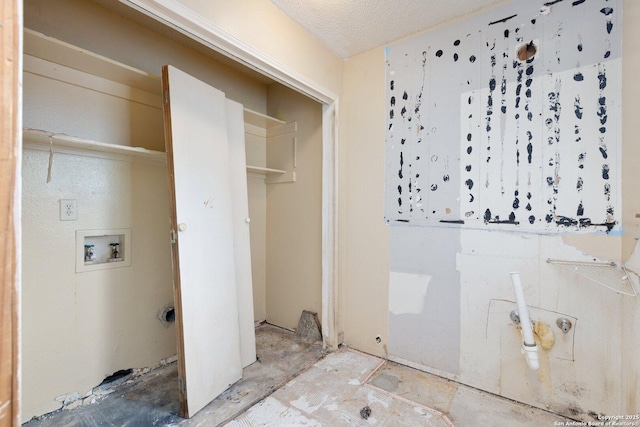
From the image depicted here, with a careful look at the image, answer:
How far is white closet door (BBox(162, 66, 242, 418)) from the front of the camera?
170 cm

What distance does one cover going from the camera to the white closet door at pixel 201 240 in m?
1.70

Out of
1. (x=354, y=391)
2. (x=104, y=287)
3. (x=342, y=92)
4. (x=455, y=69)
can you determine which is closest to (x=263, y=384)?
(x=354, y=391)

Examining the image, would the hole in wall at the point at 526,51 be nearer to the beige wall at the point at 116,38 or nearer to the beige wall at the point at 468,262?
the beige wall at the point at 468,262

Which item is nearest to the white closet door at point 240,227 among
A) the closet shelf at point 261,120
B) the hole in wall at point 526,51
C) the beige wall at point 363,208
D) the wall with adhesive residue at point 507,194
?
the closet shelf at point 261,120

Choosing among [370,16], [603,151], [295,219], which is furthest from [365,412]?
[370,16]

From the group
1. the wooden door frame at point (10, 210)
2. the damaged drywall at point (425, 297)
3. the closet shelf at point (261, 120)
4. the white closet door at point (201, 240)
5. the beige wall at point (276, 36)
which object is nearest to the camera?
the wooden door frame at point (10, 210)

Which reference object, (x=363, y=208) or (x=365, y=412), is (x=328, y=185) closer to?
(x=363, y=208)

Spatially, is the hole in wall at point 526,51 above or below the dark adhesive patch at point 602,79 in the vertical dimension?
above

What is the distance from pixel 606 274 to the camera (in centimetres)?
156

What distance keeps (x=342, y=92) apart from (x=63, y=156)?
2.01 meters

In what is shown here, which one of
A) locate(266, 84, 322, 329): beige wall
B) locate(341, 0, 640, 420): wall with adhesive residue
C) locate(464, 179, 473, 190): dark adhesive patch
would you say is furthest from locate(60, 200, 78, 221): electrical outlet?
locate(464, 179, 473, 190): dark adhesive patch

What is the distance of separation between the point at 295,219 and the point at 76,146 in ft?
5.63

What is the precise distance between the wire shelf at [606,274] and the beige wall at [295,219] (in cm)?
177

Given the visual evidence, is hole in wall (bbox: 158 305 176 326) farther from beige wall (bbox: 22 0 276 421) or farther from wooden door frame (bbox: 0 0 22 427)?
wooden door frame (bbox: 0 0 22 427)
